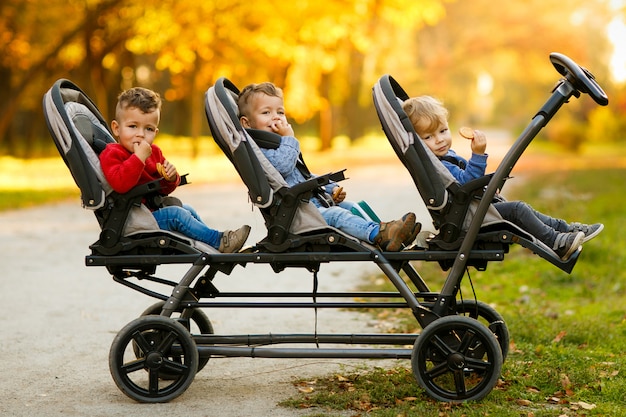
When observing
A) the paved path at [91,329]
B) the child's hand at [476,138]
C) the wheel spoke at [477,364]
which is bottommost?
the paved path at [91,329]

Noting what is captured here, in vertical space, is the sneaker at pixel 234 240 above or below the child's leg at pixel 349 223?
below

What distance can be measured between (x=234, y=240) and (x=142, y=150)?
66 centimetres

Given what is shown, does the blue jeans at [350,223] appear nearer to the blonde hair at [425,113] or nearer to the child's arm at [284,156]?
the child's arm at [284,156]

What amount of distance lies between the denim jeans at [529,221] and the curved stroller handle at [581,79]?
0.68m

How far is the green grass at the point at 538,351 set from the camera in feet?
15.9

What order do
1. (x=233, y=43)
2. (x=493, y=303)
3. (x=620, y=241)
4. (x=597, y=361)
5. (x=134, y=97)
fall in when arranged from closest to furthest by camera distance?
(x=134, y=97) < (x=597, y=361) < (x=493, y=303) < (x=620, y=241) < (x=233, y=43)

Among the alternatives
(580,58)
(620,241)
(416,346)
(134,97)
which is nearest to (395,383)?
(416,346)

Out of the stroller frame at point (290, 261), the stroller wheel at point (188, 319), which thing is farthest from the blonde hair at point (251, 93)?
the stroller wheel at point (188, 319)

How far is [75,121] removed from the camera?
5.23 m

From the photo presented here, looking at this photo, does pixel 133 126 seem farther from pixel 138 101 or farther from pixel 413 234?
pixel 413 234

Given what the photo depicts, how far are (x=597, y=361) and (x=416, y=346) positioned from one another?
4.81ft

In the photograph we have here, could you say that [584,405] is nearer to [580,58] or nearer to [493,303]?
[493,303]

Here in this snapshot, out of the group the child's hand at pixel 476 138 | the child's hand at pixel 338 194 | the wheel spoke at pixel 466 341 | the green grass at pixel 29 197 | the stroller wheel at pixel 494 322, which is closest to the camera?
the child's hand at pixel 476 138

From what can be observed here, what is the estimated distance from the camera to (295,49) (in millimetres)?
26141
